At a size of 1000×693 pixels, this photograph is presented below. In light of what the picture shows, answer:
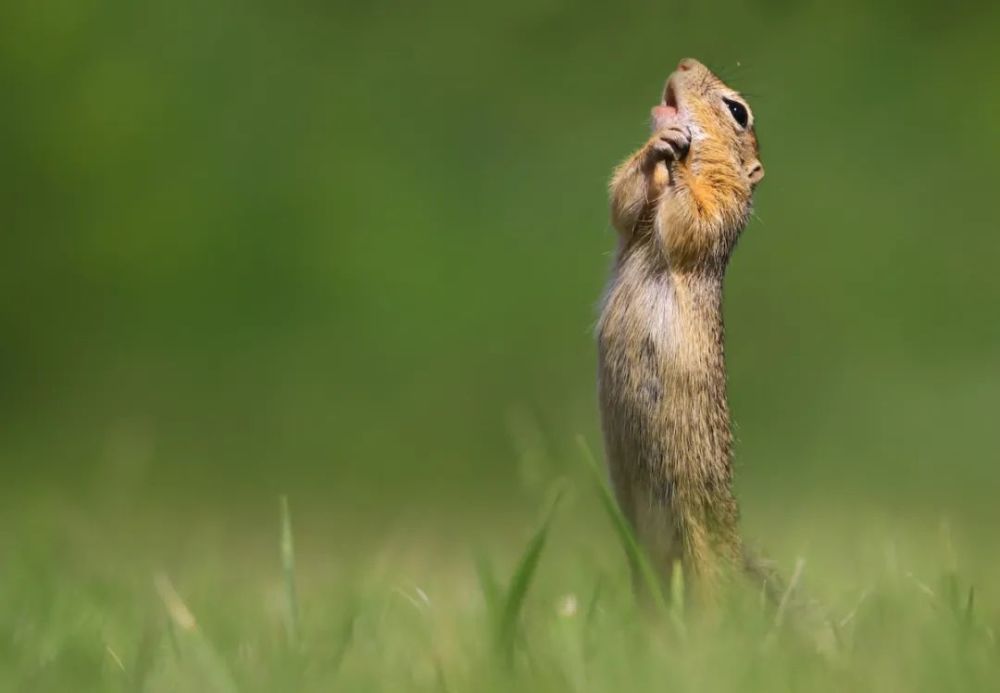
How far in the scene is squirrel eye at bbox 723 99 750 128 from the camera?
3.58 m

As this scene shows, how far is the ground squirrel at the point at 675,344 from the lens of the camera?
281 cm

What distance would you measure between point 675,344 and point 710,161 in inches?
24.4

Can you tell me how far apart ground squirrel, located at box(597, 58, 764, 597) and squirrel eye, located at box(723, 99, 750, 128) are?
12cm

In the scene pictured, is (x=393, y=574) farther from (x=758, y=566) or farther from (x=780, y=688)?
(x=780, y=688)

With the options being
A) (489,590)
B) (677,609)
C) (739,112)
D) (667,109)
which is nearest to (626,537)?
(677,609)

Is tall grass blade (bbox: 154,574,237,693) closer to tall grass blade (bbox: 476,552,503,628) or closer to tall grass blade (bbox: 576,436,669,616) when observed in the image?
tall grass blade (bbox: 476,552,503,628)

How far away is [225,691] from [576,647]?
49 centimetres

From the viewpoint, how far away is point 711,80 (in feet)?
11.8

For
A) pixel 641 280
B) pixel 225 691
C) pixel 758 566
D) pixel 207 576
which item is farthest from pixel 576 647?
pixel 207 576

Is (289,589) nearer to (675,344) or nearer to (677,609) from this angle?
(677,609)

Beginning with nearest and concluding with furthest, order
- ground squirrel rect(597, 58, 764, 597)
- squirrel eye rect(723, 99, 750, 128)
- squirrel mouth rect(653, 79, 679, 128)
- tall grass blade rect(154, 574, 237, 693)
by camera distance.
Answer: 1. tall grass blade rect(154, 574, 237, 693)
2. ground squirrel rect(597, 58, 764, 597)
3. squirrel mouth rect(653, 79, 679, 128)
4. squirrel eye rect(723, 99, 750, 128)

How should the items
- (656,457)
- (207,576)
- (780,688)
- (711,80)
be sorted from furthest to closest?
(711,80) < (207,576) < (656,457) < (780,688)

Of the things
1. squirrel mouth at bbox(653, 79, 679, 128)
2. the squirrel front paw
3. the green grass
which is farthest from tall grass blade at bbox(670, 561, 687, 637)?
squirrel mouth at bbox(653, 79, 679, 128)

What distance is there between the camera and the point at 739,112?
142 inches
